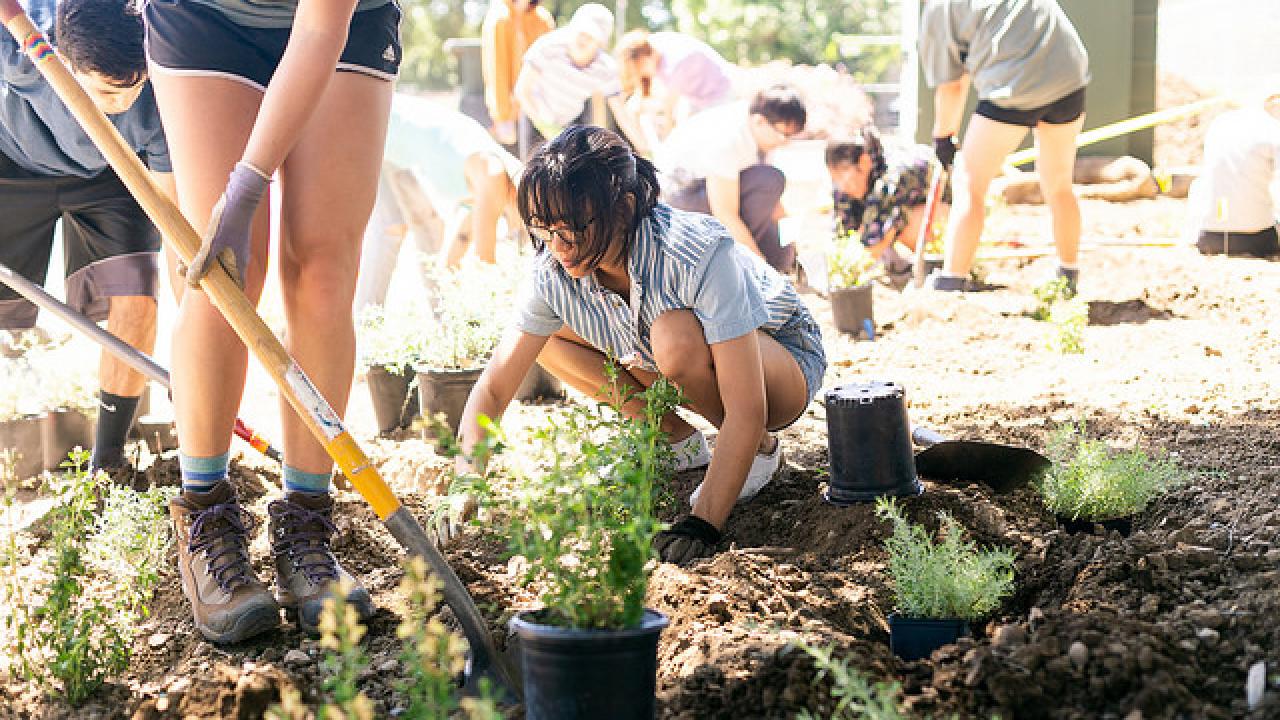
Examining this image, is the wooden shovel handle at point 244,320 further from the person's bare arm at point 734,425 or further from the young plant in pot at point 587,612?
the person's bare arm at point 734,425

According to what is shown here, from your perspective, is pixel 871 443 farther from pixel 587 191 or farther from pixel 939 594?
pixel 587 191

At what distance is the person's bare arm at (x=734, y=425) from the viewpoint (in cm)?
255

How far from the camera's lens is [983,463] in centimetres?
292

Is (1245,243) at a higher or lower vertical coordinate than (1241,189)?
lower

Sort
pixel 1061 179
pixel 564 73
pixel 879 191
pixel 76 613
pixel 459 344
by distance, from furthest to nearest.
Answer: pixel 879 191 < pixel 564 73 < pixel 1061 179 < pixel 459 344 < pixel 76 613

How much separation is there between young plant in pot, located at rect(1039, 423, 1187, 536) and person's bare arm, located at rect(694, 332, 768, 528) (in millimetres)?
647

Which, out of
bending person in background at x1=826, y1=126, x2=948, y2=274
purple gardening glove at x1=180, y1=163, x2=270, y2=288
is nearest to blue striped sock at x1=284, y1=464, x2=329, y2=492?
purple gardening glove at x1=180, y1=163, x2=270, y2=288

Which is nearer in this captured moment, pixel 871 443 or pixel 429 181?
pixel 871 443

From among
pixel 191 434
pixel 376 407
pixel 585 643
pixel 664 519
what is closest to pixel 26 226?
pixel 376 407

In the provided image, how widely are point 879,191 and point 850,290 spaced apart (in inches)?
70.4

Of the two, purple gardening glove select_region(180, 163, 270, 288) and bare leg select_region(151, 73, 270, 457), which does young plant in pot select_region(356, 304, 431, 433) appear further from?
purple gardening glove select_region(180, 163, 270, 288)

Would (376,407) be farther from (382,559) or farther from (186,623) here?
(186,623)

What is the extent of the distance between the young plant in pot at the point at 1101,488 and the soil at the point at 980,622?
0.04m

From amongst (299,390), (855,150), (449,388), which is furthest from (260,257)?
(855,150)
